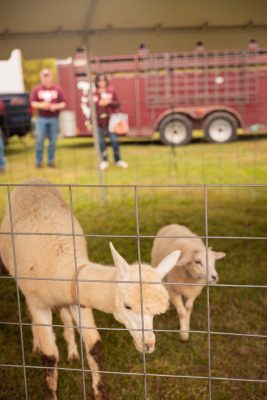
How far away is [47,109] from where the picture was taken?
9.81 meters

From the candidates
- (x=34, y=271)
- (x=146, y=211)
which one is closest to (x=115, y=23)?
(x=146, y=211)

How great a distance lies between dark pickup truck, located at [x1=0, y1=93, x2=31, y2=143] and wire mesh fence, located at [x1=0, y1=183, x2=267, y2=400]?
257 inches

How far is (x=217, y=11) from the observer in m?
4.98

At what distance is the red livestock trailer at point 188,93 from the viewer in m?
13.2

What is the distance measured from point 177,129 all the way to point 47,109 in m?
4.42

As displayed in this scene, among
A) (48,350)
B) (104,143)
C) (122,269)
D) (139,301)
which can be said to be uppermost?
(122,269)

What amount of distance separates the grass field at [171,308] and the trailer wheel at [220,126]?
2940mm

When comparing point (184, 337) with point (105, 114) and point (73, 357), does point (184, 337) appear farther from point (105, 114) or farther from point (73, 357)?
point (105, 114)

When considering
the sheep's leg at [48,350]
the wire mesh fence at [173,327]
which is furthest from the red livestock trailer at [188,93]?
the sheep's leg at [48,350]

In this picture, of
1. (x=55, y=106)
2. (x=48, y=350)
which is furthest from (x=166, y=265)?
(x=55, y=106)

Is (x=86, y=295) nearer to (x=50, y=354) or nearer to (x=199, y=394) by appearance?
(x=50, y=354)

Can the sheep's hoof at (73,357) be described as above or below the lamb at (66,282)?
below

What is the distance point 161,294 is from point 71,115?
11829 mm

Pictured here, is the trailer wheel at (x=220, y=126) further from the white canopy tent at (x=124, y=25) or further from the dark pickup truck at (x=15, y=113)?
the white canopy tent at (x=124, y=25)
